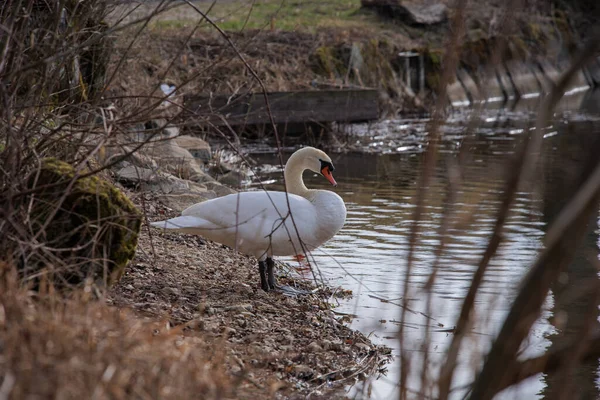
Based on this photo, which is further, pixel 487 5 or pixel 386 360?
pixel 487 5

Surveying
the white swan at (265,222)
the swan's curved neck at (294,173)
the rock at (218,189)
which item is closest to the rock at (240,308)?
the white swan at (265,222)

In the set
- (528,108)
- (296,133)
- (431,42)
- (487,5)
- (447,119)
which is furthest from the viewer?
(487,5)

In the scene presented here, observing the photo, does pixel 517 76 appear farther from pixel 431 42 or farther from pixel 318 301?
pixel 318 301

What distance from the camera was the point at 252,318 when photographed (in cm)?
577

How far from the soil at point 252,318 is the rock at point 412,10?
2069 cm

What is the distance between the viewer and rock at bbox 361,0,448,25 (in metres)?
27.0

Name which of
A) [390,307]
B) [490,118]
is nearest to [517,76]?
[490,118]

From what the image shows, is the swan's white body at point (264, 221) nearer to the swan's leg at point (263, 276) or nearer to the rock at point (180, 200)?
the swan's leg at point (263, 276)

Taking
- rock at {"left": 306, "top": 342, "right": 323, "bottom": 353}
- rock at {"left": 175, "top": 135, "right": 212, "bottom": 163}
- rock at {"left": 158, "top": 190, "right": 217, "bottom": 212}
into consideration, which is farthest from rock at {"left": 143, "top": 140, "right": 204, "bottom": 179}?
rock at {"left": 306, "top": 342, "right": 323, "bottom": 353}

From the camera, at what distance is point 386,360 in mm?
5539

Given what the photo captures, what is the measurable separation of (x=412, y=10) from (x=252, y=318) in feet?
74.0

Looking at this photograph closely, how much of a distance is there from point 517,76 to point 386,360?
75.1ft

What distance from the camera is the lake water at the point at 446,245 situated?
421cm

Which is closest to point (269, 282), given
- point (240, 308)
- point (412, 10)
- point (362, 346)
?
point (240, 308)
